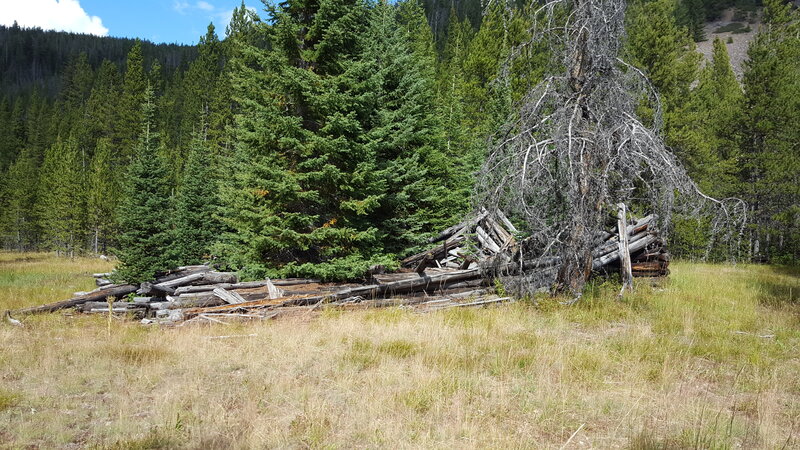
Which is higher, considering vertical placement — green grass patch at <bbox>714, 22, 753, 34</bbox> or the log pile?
green grass patch at <bbox>714, 22, 753, 34</bbox>

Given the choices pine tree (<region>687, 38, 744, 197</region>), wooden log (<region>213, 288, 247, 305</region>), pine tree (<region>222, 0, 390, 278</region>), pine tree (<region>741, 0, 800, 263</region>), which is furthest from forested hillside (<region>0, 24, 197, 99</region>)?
wooden log (<region>213, 288, 247, 305</region>)

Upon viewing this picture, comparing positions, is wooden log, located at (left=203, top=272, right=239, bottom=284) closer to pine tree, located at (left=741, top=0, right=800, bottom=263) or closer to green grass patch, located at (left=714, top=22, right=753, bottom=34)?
pine tree, located at (left=741, top=0, right=800, bottom=263)

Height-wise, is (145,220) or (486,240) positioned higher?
(145,220)

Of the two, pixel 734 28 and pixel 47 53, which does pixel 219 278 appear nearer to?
pixel 734 28

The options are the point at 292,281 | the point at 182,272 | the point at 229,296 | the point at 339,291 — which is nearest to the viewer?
the point at 229,296

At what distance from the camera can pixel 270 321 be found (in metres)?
9.49

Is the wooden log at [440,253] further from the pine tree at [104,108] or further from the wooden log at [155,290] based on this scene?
the pine tree at [104,108]

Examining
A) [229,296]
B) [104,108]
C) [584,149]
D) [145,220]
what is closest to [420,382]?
[584,149]

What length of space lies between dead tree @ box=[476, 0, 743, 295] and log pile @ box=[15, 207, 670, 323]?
1.05 meters

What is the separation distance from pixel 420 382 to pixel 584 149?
6.53 meters

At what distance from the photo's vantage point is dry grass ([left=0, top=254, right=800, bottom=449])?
14.3ft

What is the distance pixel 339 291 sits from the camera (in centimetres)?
1098

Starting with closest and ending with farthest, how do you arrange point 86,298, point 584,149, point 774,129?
1. point 584,149
2. point 86,298
3. point 774,129

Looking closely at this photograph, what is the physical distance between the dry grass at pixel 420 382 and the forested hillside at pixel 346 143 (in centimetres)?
292
